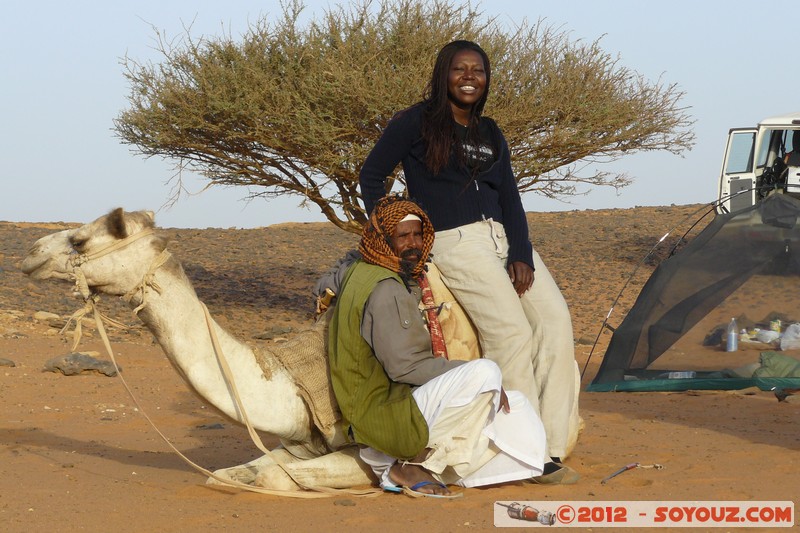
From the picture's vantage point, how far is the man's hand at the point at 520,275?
5762 millimetres

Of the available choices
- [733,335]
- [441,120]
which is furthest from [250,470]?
[733,335]

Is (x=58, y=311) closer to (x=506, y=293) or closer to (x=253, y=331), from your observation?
(x=253, y=331)

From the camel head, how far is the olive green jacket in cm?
99

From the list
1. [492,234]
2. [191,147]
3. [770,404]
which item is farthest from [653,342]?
[191,147]

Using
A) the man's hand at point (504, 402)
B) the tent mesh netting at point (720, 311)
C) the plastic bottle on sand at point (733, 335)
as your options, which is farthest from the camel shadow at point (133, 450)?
the plastic bottle on sand at point (733, 335)

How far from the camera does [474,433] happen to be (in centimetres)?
529

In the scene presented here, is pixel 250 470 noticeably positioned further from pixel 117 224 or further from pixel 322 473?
pixel 117 224

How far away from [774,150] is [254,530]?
1492 cm

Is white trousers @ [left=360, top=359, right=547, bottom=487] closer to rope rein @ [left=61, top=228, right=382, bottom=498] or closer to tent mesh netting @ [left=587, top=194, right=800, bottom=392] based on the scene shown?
rope rein @ [left=61, top=228, right=382, bottom=498]

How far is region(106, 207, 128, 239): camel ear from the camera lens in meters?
5.20

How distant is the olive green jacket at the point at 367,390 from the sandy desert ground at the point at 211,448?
0.96 feet

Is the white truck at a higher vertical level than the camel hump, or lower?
higher

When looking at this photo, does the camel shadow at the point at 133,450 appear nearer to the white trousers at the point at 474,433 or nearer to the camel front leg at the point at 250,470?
the camel front leg at the point at 250,470

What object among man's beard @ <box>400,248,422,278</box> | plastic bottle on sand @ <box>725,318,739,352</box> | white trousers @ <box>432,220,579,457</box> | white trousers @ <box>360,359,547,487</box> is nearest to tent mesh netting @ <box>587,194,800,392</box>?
plastic bottle on sand @ <box>725,318,739,352</box>
